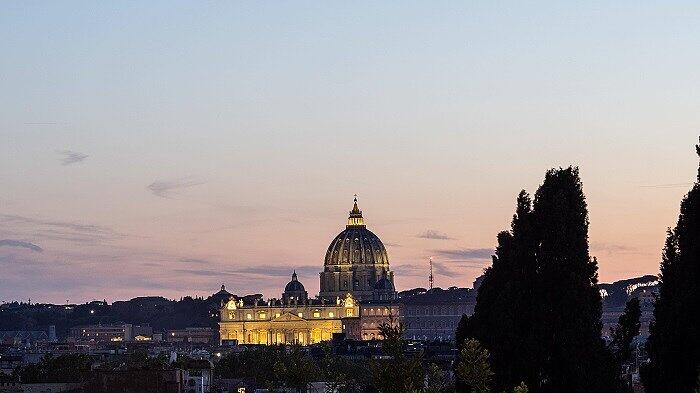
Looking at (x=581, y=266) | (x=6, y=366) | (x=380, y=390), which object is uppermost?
(x=6, y=366)

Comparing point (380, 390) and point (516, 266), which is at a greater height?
point (516, 266)

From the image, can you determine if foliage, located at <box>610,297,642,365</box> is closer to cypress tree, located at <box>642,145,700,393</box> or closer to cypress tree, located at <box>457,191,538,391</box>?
cypress tree, located at <box>457,191,538,391</box>

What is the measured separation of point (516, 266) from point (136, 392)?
10.1 meters

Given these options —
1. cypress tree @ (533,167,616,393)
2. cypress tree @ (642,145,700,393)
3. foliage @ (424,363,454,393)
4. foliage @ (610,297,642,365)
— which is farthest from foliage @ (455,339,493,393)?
foliage @ (610,297,642,365)

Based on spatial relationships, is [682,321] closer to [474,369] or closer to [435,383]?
[474,369]

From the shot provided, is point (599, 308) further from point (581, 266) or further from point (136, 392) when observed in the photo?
point (136, 392)

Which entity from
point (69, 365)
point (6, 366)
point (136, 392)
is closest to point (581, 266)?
point (136, 392)

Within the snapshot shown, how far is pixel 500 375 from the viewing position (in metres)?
48.6

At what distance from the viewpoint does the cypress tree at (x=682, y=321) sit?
44406 millimetres

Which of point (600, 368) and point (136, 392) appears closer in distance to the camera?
point (600, 368)

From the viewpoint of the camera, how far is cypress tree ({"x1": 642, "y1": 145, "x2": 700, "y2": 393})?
44406mm

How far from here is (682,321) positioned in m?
44.5

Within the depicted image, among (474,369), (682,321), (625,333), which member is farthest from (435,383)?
(474,369)

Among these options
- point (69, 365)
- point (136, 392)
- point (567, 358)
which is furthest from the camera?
point (69, 365)
